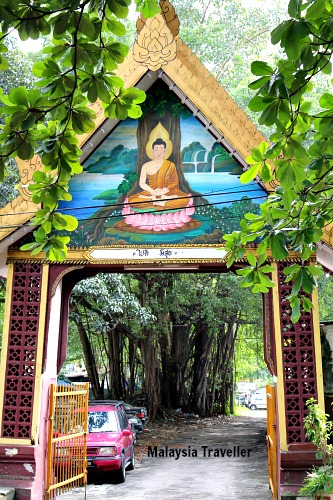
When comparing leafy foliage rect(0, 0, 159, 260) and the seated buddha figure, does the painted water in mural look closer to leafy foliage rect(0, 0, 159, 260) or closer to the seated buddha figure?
the seated buddha figure

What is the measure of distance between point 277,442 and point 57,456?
9.29 feet

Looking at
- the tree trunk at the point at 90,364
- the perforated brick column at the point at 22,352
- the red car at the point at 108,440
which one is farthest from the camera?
the tree trunk at the point at 90,364

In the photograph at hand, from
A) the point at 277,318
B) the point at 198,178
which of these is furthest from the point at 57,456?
the point at 198,178

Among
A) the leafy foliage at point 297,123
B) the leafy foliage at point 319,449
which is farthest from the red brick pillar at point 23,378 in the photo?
the leafy foliage at point 297,123

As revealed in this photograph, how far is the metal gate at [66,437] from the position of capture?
23.6 feet

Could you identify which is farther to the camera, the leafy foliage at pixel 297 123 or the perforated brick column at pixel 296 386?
the perforated brick column at pixel 296 386

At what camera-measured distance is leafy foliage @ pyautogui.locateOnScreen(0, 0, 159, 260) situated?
283cm

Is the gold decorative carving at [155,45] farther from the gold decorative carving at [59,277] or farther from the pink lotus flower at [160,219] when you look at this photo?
the gold decorative carving at [59,277]

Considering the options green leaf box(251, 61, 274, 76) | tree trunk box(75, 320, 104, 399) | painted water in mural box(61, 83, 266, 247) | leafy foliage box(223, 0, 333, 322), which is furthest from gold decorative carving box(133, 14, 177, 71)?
tree trunk box(75, 320, 104, 399)

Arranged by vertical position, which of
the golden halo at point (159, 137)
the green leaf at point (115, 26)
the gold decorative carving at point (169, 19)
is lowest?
the green leaf at point (115, 26)

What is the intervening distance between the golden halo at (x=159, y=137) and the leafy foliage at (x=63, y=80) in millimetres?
4224

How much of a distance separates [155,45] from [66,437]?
17.4 feet

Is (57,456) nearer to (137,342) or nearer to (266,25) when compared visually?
(137,342)

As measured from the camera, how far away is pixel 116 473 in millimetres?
10070
